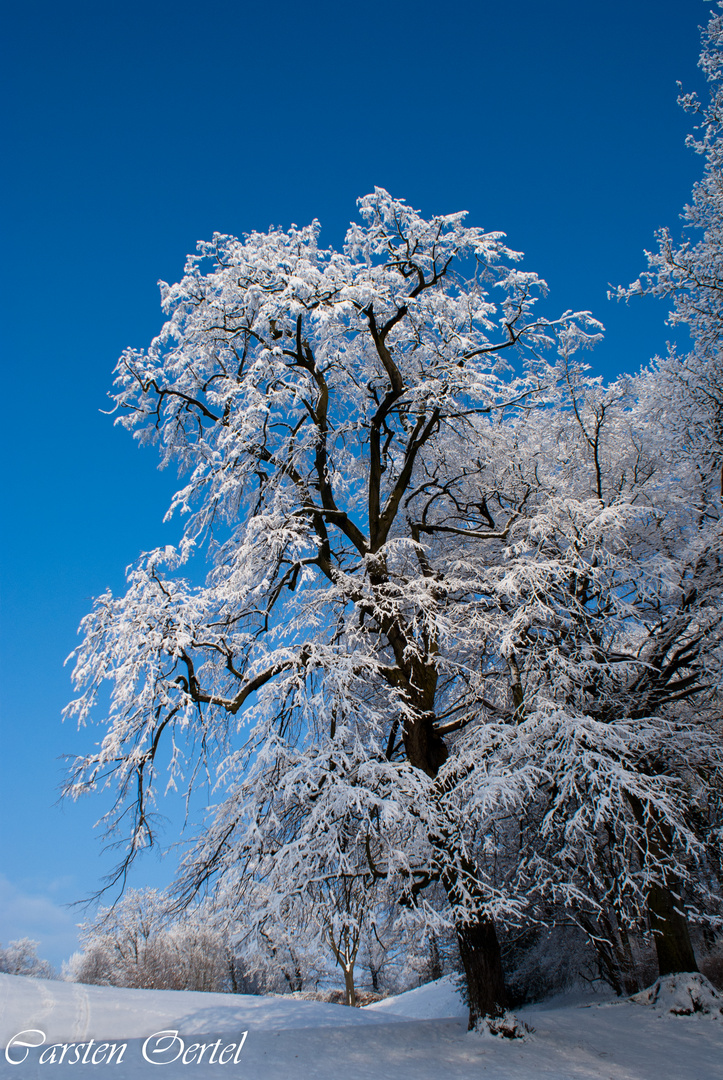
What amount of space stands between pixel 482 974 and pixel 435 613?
4064 millimetres

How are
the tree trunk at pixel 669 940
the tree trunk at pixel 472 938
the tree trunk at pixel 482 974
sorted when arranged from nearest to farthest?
the tree trunk at pixel 472 938
the tree trunk at pixel 482 974
the tree trunk at pixel 669 940

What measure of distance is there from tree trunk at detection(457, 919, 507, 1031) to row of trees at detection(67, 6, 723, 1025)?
0.16ft

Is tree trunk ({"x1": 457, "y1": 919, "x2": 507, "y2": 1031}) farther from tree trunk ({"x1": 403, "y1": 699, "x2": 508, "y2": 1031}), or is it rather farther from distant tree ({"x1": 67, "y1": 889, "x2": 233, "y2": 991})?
distant tree ({"x1": 67, "y1": 889, "x2": 233, "y2": 991})

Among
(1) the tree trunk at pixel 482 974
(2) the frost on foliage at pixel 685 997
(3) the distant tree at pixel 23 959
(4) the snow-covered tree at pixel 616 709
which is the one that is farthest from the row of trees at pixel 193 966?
(4) the snow-covered tree at pixel 616 709

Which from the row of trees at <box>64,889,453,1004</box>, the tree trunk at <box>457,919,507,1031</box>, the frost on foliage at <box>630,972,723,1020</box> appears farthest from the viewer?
the row of trees at <box>64,889,453,1004</box>

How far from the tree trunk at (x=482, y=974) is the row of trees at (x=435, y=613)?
0.05 meters

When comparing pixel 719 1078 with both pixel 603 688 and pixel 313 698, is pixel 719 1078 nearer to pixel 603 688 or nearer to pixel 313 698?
pixel 603 688

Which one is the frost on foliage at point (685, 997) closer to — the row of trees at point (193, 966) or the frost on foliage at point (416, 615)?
the frost on foliage at point (416, 615)

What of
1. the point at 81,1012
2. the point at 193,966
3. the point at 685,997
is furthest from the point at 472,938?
the point at 193,966

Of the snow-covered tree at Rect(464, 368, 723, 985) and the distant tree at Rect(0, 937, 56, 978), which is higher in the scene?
the snow-covered tree at Rect(464, 368, 723, 985)

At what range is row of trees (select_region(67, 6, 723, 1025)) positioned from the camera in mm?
6605

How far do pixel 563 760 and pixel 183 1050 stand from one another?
447 cm

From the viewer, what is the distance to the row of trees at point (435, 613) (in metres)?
6.61

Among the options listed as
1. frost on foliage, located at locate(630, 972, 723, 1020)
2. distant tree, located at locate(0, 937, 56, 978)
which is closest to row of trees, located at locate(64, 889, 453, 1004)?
distant tree, located at locate(0, 937, 56, 978)
